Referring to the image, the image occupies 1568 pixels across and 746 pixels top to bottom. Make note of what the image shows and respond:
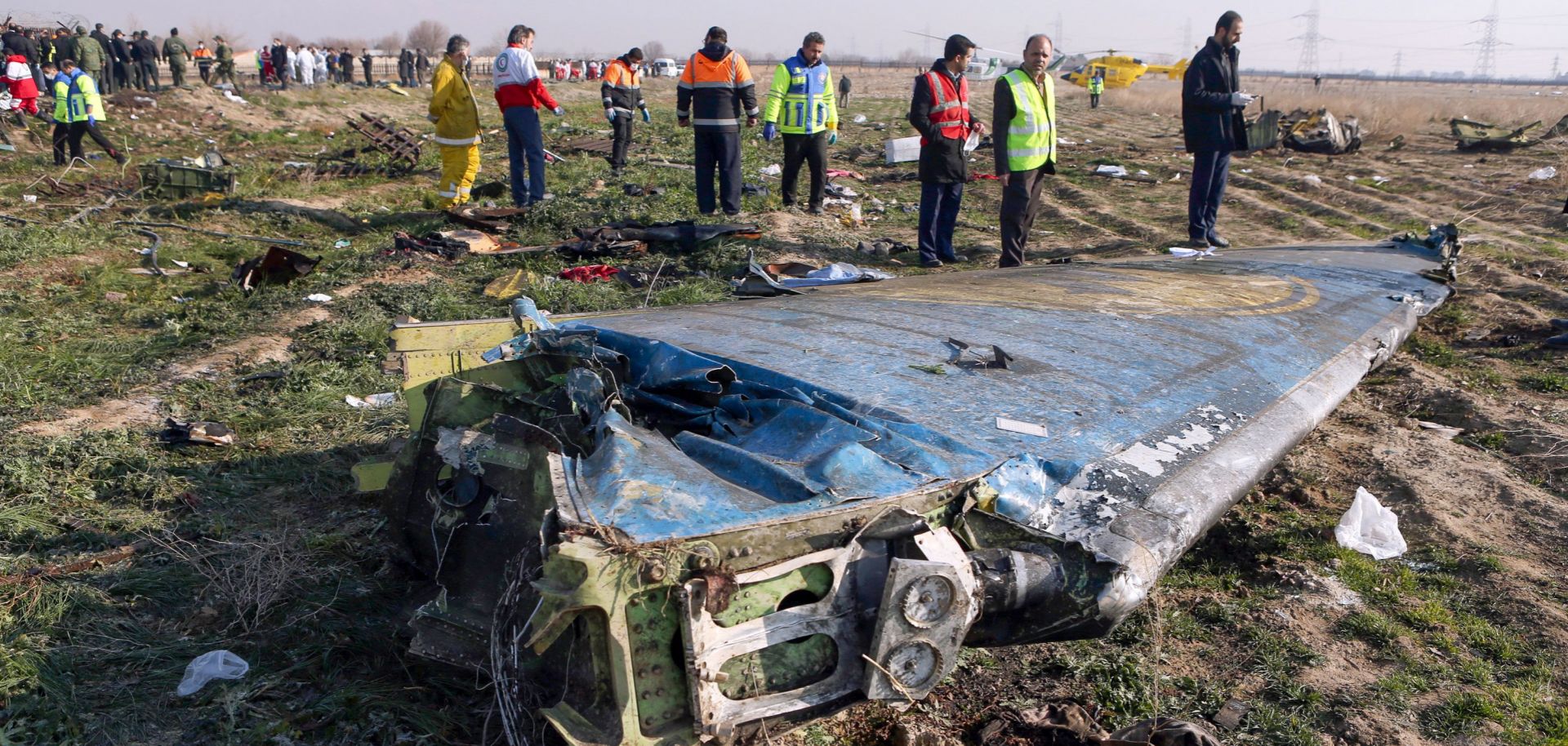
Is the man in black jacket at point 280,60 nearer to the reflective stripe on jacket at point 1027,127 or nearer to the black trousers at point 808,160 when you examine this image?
the black trousers at point 808,160

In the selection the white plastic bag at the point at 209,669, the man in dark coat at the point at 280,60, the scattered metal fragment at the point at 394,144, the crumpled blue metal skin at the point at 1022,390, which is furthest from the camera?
the man in dark coat at the point at 280,60

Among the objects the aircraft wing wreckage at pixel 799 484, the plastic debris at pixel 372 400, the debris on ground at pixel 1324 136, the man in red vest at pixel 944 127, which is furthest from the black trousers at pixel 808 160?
the debris on ground at pixel 1324 136

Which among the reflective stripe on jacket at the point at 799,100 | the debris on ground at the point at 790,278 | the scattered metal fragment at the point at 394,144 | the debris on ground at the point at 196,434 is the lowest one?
the debris on ground at the point at 196,434

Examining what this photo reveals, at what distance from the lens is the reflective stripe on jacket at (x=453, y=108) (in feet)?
29.9

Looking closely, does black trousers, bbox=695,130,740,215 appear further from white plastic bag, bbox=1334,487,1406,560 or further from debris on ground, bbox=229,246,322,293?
white plastic bag, bbox=1334,487,1406,560

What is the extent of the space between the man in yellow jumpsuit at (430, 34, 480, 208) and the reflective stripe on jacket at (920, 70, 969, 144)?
176 inches

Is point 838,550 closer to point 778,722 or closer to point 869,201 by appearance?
point 778,722

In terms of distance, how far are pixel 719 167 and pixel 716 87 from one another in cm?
76

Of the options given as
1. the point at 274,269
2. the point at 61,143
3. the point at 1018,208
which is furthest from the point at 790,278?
the point at 61,143

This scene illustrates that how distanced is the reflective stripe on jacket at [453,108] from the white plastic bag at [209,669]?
7.40 metres

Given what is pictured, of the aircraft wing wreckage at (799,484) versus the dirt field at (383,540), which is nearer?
the aircraft wing wreckage at (799,484)

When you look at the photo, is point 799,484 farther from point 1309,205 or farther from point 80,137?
point 80,137

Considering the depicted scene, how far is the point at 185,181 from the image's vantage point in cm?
1006

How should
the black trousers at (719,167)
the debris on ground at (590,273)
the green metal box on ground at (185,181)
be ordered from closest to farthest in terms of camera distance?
the debris on ground at (590,273), the black trousers at (719,167), the green metal box on ground at (185,181)
